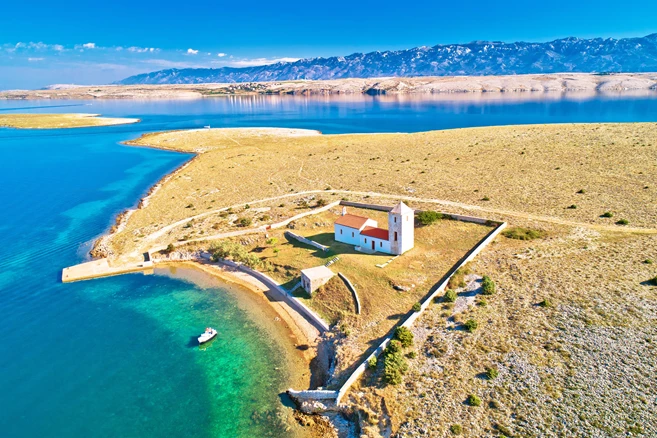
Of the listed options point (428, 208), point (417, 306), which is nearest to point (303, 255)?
point (417, 306)

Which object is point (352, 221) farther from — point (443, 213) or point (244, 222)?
point (244, 222)

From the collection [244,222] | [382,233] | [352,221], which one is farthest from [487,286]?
[244,222]

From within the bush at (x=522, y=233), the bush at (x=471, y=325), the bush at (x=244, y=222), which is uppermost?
the bush at (x=522, y=233)

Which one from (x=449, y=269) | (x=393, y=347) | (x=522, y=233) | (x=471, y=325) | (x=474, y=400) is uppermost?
(x=522, y=233)

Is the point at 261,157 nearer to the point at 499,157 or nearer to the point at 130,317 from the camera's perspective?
the point at 499,157

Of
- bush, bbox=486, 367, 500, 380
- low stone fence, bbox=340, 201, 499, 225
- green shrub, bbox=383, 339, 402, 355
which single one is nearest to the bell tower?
low stone fence, bbox=340, 201, 499, 225

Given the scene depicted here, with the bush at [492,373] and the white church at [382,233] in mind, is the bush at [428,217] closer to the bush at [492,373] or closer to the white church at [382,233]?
the white church at [382,233]

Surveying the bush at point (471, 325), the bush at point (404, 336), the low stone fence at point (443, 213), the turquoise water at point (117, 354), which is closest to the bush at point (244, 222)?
the turquoise water at point (117, 354)
